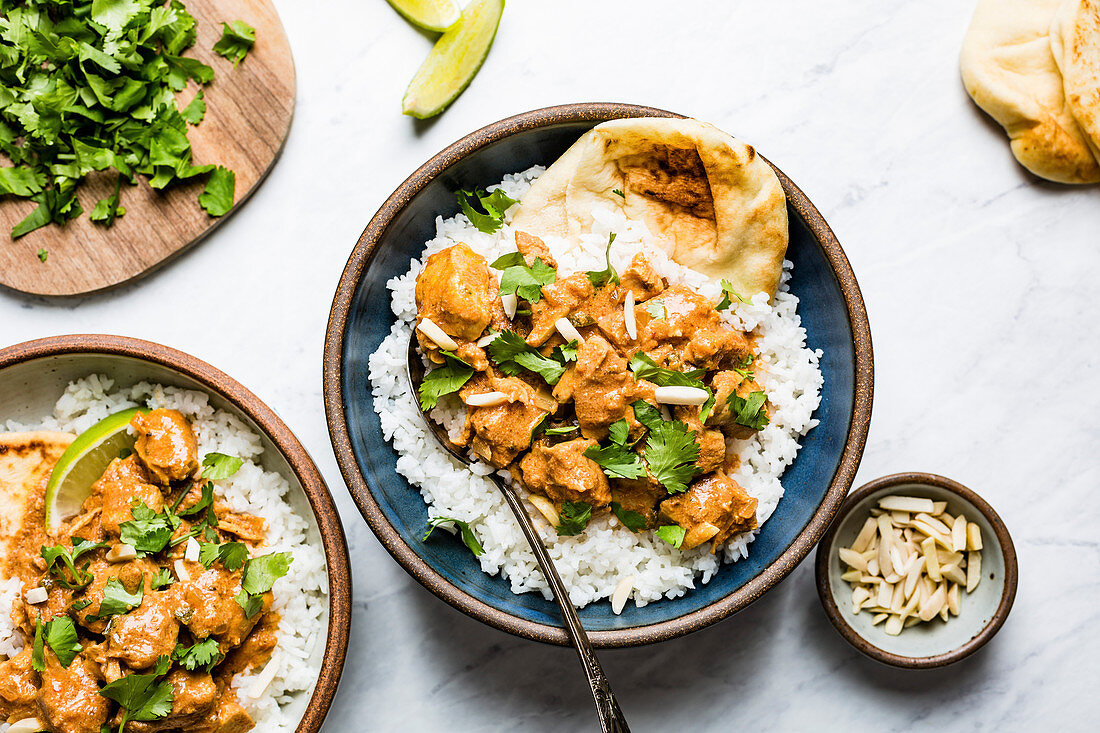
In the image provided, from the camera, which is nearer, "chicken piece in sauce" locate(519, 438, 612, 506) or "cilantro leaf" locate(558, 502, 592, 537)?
"chicken piece in sauce" locate(519, 438, 612, 506)

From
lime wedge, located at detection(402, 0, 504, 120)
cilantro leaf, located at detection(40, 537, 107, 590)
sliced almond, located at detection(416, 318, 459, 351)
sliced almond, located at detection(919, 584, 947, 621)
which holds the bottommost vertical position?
sliced almond, located at detection(919, 584, 947, 621)

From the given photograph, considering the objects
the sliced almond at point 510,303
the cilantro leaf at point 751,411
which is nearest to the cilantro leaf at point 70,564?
the sliced almond at point 510,303

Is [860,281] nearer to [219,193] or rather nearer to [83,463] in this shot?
[219,193]

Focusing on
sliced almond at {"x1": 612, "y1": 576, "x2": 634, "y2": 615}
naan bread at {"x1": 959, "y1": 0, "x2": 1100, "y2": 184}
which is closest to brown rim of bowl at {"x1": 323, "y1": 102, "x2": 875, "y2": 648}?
sliced almond at {"x1": 612, "y1": 576, "x2": 634, "y2": 615}

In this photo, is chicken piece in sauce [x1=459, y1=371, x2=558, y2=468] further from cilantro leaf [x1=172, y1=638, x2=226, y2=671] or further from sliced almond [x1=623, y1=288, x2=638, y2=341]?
cilantro leaf [x1=172, y1=638, x2=226, y2=671]

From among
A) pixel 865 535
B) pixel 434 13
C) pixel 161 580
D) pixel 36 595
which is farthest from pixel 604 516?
pixel 434 13
